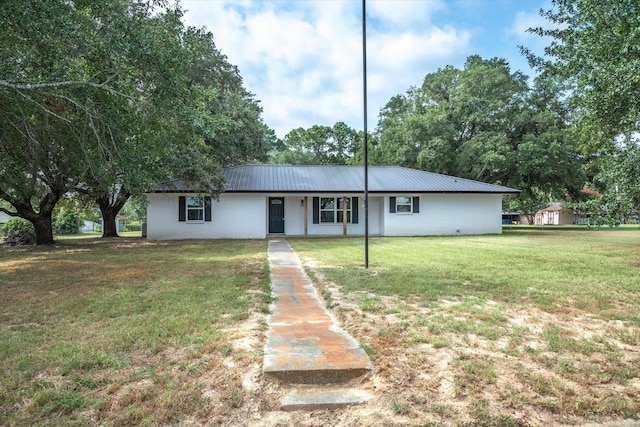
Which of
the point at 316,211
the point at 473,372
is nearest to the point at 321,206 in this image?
the point at 316,211

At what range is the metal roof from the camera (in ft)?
57.9

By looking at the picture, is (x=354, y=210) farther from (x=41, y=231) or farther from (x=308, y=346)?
(x=308, y=346)

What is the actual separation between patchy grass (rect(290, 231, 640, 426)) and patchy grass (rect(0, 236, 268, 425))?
1350 mm

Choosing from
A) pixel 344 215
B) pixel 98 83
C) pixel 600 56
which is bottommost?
pixel 344 215

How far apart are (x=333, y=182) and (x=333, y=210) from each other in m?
1.49

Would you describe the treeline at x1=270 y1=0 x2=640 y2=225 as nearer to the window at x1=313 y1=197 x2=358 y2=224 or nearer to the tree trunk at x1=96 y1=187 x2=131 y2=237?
the window at x1=313 y1=197 x2=358 y2=224

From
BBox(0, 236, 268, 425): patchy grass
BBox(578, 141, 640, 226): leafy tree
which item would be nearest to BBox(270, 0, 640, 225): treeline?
BBox(578, 141, 640, 226): leafy tree

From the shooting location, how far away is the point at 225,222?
17688 mm

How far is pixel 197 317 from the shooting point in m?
4.39

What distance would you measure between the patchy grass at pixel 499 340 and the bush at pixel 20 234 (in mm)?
15744

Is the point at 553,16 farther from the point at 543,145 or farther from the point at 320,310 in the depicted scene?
the point at 543,145

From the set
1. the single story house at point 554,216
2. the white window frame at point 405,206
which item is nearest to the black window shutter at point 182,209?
the white window frame at point 405,206

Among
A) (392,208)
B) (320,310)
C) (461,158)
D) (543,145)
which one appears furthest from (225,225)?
(543,145)

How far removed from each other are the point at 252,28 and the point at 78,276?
8.27 metres
